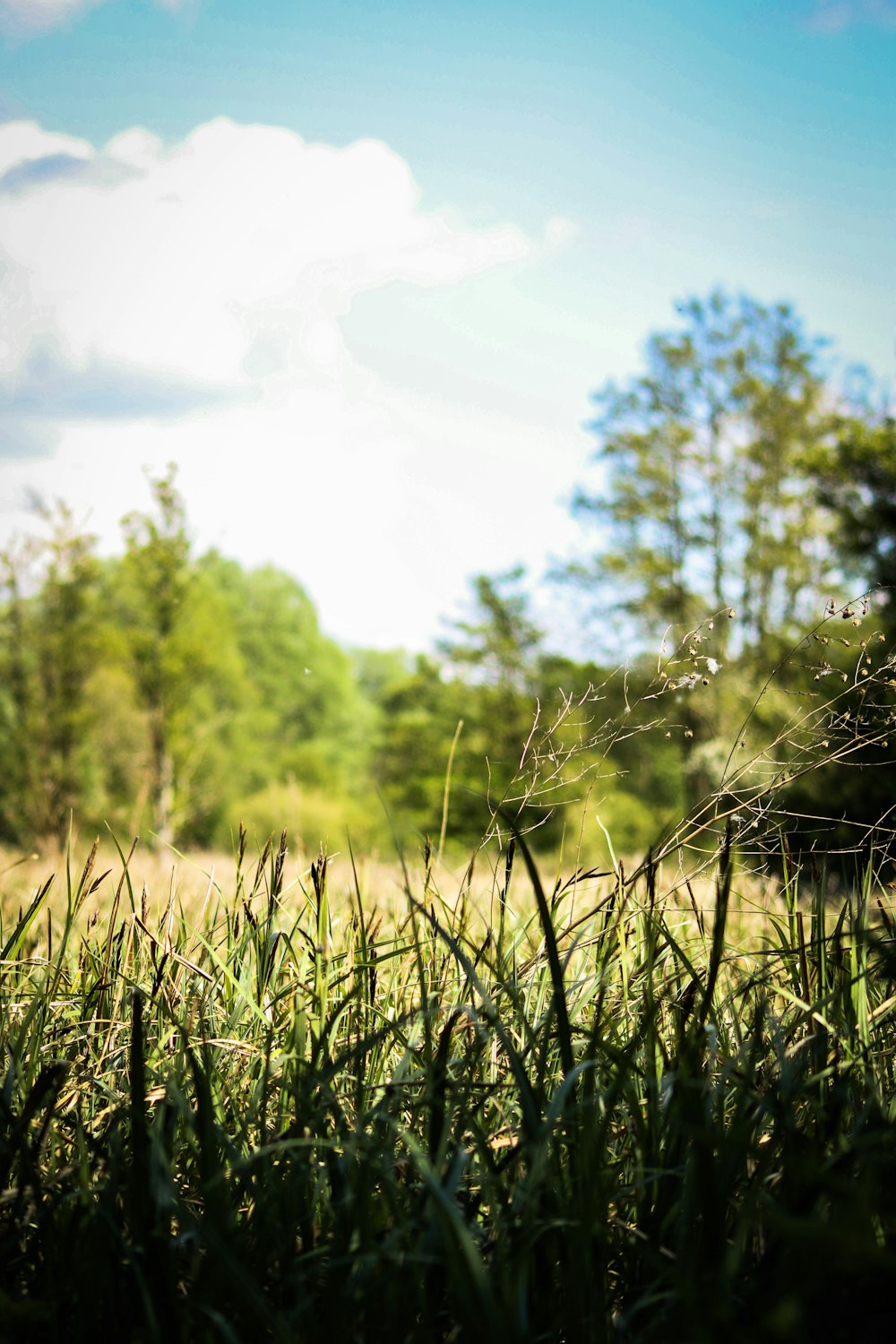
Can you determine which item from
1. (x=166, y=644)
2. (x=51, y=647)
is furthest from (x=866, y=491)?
(x=51, y=647)

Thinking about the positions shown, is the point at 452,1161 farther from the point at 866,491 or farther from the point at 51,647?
the point at 51,647

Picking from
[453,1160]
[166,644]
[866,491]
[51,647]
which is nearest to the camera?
[453,1160]

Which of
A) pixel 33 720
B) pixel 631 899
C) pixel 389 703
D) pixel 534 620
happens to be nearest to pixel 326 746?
pixel 389 703

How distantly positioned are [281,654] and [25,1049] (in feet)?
135

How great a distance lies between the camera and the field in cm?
118

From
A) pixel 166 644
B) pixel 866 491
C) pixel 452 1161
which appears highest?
pixel 866 491

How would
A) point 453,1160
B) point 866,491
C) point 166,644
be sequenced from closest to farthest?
1. point 453,1160
2. point 866,491
3. point 166,644

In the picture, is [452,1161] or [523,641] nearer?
[452,1161]

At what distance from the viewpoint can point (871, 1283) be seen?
43.2 inches

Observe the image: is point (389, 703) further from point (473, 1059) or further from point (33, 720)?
point (473, 1059)

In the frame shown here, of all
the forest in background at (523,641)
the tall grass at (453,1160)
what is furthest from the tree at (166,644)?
the tall grass at (453,1160)

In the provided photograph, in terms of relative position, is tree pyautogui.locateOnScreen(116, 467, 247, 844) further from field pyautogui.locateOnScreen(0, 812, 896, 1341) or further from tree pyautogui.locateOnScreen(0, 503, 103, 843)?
field pyautogui.locateOnScreen(0, 812, 896, 1341)

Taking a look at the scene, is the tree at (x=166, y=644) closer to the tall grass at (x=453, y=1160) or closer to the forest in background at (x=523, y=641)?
the forest in background at (x=523, y=641)

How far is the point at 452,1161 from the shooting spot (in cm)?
136
